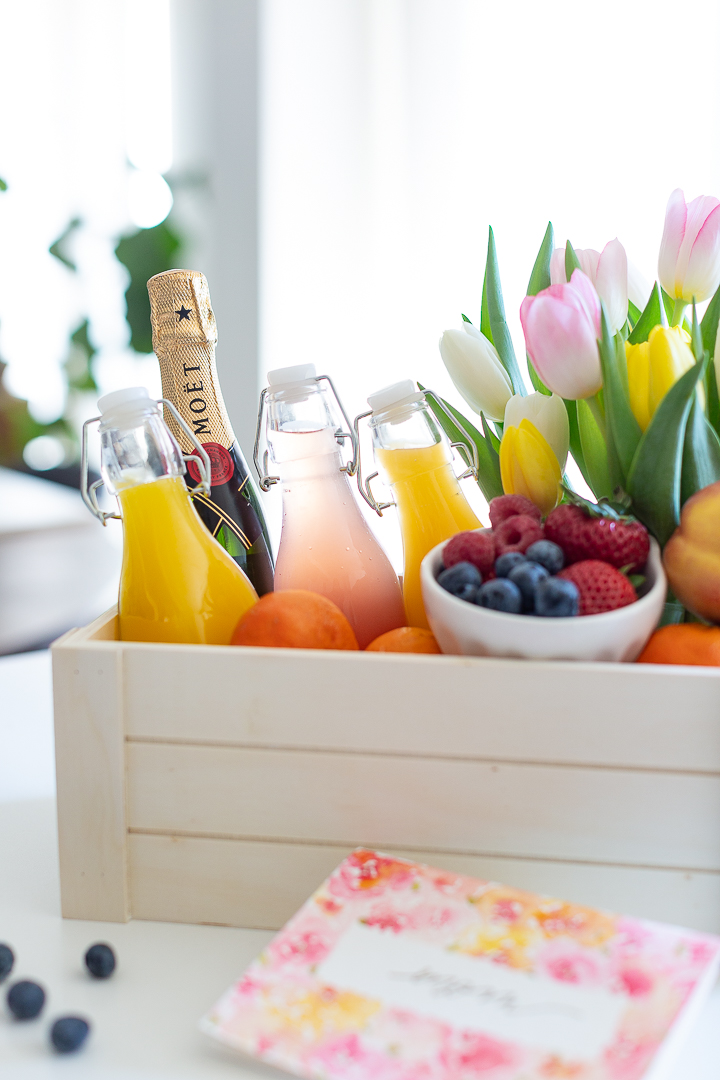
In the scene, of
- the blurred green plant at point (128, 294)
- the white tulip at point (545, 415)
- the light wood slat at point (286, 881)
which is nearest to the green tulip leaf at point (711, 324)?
the white tulip at point (545, 415)

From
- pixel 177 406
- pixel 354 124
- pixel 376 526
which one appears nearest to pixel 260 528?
pixel 177 406

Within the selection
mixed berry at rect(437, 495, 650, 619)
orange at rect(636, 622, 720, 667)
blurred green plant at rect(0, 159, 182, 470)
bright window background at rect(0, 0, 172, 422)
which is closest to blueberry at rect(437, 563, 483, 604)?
mixed berry at rect(437, 495, 650, 619)

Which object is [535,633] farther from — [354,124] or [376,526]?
[354,124]

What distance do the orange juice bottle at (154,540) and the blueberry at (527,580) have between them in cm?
21

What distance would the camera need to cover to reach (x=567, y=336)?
0.49 m

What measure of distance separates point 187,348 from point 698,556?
0.41 m

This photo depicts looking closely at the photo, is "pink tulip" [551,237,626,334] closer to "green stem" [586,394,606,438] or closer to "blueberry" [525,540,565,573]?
"green stem" [586,394,606,438]

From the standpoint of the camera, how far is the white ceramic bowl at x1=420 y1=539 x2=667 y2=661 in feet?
1.40

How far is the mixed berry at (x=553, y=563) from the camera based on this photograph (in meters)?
0.43

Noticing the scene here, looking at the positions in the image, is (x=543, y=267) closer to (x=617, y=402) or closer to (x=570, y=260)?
(x=570, y=260)

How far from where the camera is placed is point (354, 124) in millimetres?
1572

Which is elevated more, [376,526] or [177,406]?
[177,406]

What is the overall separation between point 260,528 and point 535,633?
1.34 feet

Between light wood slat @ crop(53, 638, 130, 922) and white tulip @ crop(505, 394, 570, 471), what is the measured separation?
0.30 metres
